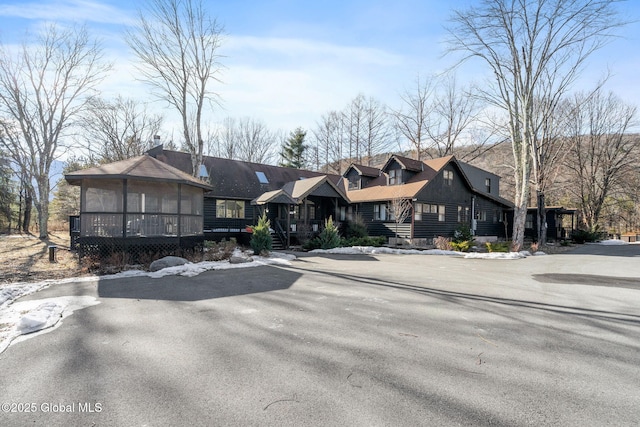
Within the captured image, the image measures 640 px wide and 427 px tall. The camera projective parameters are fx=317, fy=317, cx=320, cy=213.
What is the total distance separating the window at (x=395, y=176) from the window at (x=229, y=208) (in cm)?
1114

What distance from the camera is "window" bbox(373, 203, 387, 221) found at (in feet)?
76.3

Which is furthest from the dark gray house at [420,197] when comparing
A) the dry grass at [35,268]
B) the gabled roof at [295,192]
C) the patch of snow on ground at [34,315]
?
the patch of snow on ground at [34,315]

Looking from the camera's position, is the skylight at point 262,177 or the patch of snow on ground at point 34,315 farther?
the skylight at point 262,177

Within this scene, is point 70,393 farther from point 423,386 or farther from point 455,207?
point 455,207

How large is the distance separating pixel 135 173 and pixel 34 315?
25.7ft

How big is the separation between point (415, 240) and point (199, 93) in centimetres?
1688

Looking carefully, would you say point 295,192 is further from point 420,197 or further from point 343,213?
point 420,197

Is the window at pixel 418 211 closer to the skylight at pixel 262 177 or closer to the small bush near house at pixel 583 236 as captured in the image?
the skylight at pixel 262 177

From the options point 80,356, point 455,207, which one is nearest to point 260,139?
point 455,207

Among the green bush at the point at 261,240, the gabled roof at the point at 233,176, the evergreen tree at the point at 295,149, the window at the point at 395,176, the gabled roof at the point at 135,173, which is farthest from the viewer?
the evergreen tree at the point at 295,149

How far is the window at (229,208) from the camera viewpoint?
67.5ft

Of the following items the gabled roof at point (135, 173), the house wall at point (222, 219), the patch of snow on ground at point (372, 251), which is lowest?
the patch of snow on ground at point (372, 251)

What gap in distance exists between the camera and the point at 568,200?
3609 centimetres

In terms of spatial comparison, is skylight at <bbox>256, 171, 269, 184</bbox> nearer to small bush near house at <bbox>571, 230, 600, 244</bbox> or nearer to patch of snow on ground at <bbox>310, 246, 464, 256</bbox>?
patch of snow on ground at <bbox>310, 246, 464, 256</bbox>
